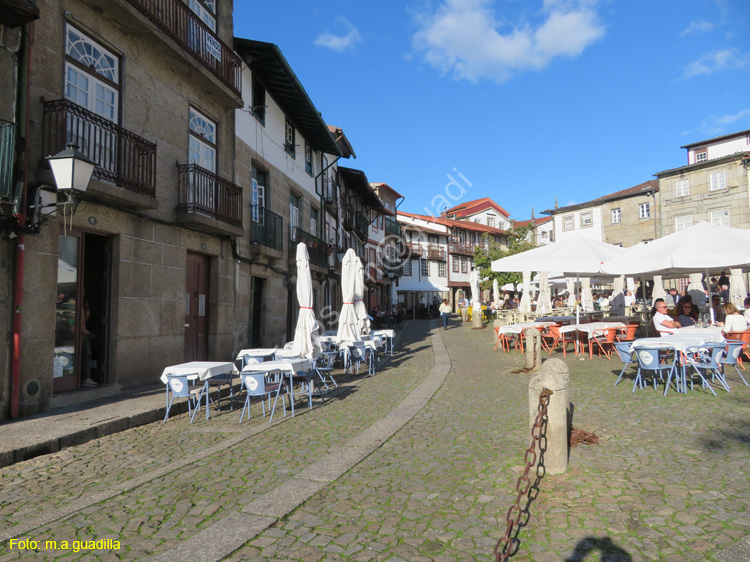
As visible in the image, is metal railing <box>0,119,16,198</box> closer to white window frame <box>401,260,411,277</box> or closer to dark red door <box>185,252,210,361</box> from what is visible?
dark red door <box>185,252,210,361</box>

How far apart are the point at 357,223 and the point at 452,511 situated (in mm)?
27626

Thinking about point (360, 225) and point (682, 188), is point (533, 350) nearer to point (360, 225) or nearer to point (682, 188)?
point (360, 225)

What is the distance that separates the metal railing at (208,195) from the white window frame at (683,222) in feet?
103

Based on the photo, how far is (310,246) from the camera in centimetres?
1858

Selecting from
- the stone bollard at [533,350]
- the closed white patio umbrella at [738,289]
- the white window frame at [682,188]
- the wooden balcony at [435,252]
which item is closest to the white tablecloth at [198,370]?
the stone bollard at [533,350]

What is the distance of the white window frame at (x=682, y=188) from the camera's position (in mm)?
33500

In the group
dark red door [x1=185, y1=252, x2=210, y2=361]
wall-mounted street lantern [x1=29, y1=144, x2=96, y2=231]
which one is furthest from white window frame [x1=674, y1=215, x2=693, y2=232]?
wall-mounted street lantern [x1=29, y1=144, x2=96, y2=231]

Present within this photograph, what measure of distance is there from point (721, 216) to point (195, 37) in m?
32.4

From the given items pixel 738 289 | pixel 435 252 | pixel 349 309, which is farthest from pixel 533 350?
pixel 435 252

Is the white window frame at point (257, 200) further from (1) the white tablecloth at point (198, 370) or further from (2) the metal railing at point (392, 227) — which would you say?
(2) the metal railing at point (392, 227)

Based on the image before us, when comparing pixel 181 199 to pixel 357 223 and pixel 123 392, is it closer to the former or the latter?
pixel 123 392

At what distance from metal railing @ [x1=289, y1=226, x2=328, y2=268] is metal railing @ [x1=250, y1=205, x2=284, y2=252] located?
45.2 inches

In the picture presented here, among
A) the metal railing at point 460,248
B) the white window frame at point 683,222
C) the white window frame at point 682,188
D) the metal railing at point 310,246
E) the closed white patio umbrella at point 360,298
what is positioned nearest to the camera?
the closed white patio umbrella at point 360,298

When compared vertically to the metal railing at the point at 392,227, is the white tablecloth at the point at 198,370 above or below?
below
